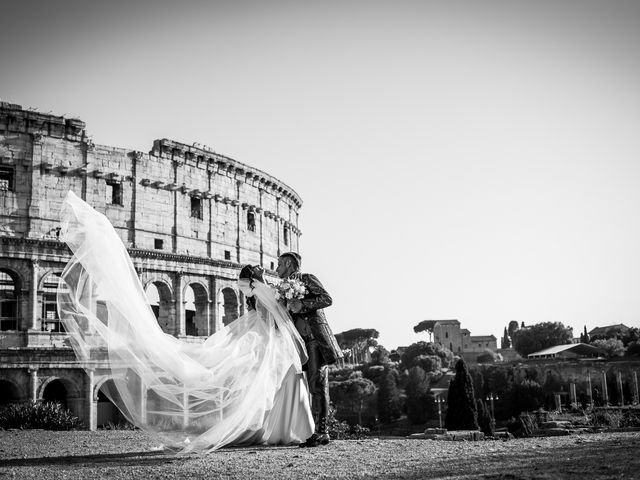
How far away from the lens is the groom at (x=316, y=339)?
10.9m

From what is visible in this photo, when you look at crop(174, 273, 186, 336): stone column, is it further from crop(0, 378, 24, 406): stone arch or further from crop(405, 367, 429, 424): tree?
crop(405, 367, 429, 424): tree

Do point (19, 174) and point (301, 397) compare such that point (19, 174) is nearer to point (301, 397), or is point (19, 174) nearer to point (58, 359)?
point (58, 359)

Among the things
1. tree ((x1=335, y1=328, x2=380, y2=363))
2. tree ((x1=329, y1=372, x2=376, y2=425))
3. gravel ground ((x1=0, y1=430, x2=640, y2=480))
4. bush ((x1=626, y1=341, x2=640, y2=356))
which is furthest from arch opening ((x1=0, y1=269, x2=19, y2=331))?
tree ((x1=335, y1=328, x2=380, y2=363))

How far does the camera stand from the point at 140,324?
9734 millimetres

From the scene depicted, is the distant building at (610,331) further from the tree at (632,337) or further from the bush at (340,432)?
the bush at (340,432)

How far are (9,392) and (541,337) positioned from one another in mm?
98801

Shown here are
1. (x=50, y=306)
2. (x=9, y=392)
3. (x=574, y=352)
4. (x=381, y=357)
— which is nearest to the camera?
(x=9, y=392)

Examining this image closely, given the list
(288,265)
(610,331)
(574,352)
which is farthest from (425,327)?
(288,265)

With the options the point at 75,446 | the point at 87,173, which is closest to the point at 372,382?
the point at 87,173

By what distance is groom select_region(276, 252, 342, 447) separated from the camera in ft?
35.9

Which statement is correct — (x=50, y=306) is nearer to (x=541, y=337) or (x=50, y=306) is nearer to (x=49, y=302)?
(x=49, y=302)

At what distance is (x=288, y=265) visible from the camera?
1152 cm

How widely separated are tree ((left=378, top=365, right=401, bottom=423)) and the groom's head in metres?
71.9

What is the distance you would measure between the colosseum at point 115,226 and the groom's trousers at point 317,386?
2026 cm
